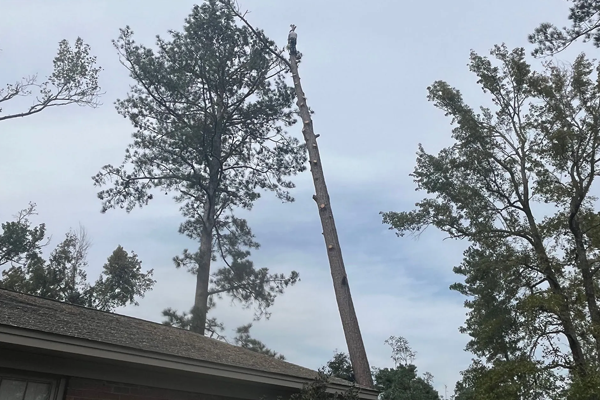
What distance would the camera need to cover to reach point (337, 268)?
1108 centimetres

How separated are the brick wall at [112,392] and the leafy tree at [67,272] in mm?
18560

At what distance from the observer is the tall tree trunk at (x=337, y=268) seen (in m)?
10.2

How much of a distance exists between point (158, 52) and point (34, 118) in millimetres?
4657

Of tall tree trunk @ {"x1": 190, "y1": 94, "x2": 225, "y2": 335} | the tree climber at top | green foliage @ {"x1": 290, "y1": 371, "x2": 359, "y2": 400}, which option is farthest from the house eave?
tall tree trunk @ {"x1": 190, "y1": 94, "x2": 225, "y2": 335}

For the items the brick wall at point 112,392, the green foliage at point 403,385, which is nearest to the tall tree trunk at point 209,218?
the green foliage at point 403,385

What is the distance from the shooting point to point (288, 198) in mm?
18656

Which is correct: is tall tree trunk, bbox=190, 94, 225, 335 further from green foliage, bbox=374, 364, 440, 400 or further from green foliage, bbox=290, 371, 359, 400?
green foliage, bbox=290, 371, 359, 400

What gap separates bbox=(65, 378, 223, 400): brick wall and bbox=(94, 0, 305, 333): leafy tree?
11080 millimetres

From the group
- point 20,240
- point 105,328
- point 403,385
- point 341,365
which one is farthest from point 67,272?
point 105,328

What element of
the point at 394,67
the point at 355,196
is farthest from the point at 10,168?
the point at 394,67

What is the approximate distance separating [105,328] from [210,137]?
1215 centimetres

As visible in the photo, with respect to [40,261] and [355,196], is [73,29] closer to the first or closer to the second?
[355,196]

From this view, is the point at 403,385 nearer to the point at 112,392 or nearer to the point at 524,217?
the point at 524,217

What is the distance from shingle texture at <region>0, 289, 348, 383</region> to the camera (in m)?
5.29
